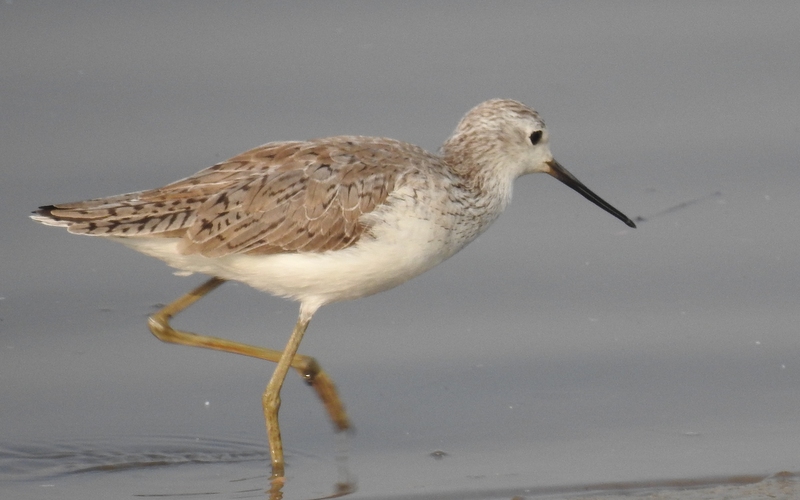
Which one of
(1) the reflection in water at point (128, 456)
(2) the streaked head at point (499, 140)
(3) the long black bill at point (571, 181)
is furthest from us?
(3) the long black bill at point (571, 181)

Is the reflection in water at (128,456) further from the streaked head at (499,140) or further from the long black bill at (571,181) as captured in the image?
the long black bill at (571,181)

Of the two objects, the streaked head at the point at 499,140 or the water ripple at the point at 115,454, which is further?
the streaked head at the point at 499,140

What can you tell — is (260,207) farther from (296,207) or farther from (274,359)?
(274,359)

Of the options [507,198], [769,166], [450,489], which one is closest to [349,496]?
[450,489]

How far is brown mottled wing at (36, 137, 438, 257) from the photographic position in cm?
811

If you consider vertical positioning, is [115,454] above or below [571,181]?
below

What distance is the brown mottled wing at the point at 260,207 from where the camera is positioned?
811 cm

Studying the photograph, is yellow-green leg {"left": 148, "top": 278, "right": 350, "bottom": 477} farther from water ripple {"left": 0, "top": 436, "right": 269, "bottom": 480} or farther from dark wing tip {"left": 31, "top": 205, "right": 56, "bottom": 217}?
dark wing tip {"left": 31, "top": 205, "right": 56, "bottom": 217}

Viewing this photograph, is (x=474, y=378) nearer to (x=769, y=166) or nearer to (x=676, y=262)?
(x=676, y=262)

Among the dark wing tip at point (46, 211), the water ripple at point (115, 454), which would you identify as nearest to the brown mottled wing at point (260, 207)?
the dark wing tip at point (46, 211)

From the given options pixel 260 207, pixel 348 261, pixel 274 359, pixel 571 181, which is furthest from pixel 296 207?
pixel 571 181

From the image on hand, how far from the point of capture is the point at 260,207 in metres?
8.20

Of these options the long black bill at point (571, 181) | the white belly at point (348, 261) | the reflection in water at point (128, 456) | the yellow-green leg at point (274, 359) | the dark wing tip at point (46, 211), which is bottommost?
the reflection in water at point (128, 456)

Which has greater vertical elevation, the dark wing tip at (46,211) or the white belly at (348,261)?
the dark wing tip at (46,211)
